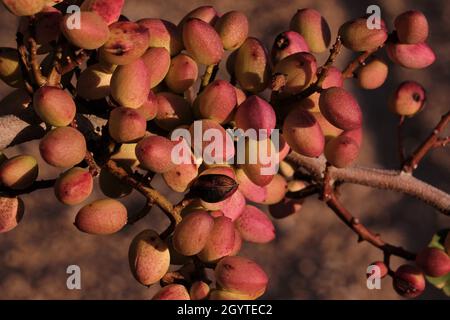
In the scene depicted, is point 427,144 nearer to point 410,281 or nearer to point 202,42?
point 410,281

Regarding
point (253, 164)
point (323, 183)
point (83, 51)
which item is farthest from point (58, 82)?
point (323, 183)

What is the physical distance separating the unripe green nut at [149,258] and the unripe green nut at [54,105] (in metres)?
0.10

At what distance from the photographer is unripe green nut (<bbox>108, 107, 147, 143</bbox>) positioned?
44 centimetres

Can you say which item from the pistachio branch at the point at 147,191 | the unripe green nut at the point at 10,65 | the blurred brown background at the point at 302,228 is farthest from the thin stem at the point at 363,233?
the blurred brown background at the point at 302,228

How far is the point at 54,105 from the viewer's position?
0.42m

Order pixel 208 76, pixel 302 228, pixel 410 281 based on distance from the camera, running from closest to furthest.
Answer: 1. pixel 208 76
2. pixel 410 281
3. pixel 302 228

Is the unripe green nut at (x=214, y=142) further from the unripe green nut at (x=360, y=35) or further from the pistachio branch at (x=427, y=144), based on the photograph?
the pistachio branch at (x=427, y=144)

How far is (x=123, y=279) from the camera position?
5.71 feet

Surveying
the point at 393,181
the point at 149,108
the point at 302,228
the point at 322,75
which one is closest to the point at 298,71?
the point at 322,75

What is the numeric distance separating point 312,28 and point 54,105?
0.88 ft

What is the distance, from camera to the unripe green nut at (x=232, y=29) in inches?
20.7

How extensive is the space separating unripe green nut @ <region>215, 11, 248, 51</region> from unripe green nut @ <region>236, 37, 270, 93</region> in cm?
1

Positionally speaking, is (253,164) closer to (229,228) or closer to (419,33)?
(229,228)
